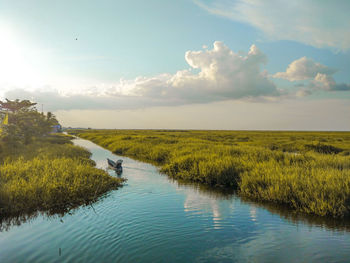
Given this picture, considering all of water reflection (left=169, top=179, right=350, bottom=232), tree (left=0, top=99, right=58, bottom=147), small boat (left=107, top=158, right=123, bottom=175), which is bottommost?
water reflection (left=169, top=179, right=350, bottom=232)

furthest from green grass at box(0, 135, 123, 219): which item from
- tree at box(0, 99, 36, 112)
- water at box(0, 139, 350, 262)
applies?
tree at box(0, 99, 36, 112)

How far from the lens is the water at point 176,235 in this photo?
536 centimetres

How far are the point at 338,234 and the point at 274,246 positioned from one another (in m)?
2.18

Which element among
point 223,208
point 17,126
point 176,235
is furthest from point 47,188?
point 17,126

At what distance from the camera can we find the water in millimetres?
5363

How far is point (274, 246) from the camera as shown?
578 cm

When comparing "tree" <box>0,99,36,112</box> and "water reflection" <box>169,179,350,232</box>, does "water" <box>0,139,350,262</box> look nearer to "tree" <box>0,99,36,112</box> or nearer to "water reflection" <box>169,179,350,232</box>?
"water reflection" <box>169,179,350,232</box>

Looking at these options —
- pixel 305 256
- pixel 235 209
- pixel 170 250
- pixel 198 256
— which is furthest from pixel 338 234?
pixel 170 250

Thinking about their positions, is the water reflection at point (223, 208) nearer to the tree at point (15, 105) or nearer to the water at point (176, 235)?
the water at point (176, 235)

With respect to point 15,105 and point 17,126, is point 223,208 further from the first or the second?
point 15,105

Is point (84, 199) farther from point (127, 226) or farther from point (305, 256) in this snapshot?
point (305, 256)

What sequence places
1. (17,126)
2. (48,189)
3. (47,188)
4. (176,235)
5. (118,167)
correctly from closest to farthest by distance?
1. (176,235)
2. (48,189)
3. (47,188)
4. (118,167)
5. (17,126)

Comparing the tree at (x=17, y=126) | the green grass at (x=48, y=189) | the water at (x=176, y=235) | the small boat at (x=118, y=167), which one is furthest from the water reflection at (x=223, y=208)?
the tree at (x=17, y=126)

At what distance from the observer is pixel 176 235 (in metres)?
6.37
